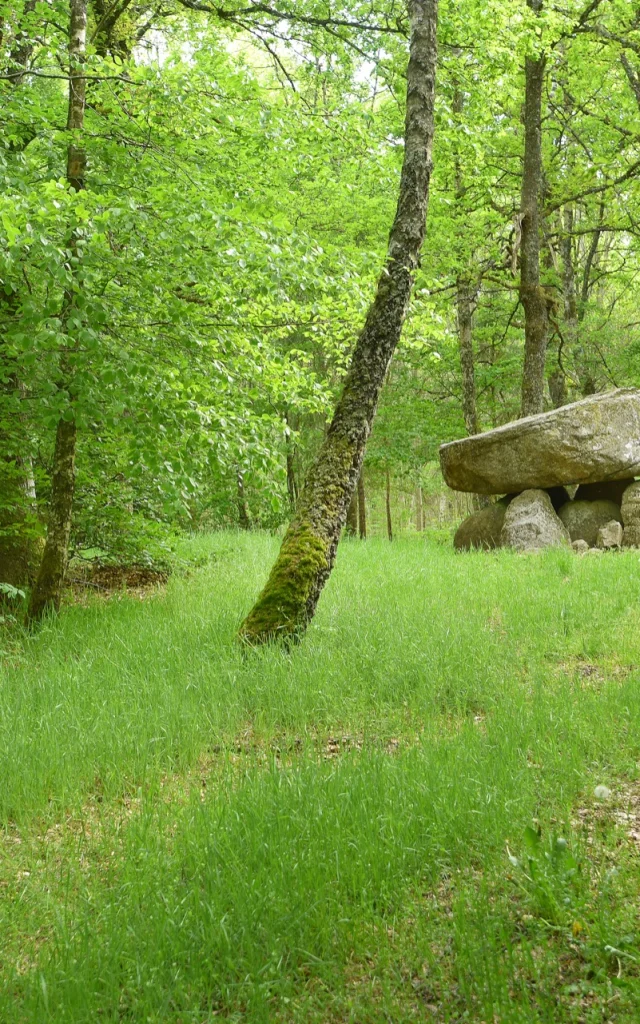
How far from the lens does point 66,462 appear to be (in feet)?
21.0

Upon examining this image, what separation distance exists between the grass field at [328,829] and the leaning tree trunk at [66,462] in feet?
4.02

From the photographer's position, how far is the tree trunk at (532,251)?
12633mm

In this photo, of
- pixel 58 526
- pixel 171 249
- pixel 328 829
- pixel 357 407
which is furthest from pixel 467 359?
pixel 328 829

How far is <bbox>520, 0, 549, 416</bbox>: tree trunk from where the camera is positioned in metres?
12.6

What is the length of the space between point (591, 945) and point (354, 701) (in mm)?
2341

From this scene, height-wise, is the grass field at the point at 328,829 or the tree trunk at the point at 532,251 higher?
the tree trunk at the point at 532,251

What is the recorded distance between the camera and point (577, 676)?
4.45m

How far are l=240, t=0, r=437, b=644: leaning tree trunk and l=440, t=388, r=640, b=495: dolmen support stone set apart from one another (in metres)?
6.28

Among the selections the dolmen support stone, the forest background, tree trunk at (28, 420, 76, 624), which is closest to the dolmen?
the dolmen support stone

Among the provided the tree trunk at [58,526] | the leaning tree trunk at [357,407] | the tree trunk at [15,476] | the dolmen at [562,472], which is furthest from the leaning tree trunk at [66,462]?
the dolmen at [562,472]

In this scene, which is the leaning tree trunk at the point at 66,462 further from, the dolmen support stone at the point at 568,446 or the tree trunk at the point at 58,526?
the dolmen support stone at the point at 568,446

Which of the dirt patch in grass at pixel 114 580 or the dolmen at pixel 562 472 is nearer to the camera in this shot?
the dirt patch in grass at pixel 114 580

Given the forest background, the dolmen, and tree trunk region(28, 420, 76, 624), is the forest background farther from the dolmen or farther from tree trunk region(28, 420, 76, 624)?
the dolmen

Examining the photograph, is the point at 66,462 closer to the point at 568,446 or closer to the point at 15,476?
the point at 15,476
